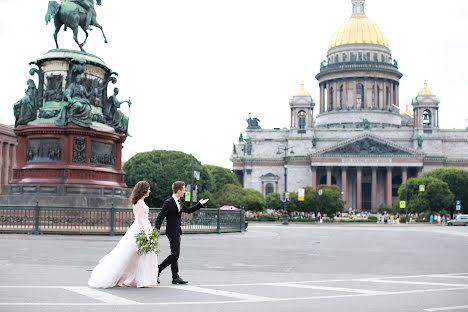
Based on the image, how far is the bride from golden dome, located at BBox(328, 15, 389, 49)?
421 feet

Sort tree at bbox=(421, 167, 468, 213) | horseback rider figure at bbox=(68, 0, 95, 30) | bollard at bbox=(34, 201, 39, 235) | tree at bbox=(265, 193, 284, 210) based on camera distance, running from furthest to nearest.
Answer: tree at bbox=(421, 167, 468, 213) → tree at bbox=(265, 193, 284, 210) → horseback rider figure at bbox=(68, 0, 95, 30) → bollard at bbox=(34, 201, 39, 235)

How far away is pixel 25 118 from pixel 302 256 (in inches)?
565

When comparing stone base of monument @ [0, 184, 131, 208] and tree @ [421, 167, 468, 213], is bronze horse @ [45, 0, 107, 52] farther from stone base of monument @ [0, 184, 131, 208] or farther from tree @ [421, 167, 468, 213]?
tree @ [421, 167, 468, 213]

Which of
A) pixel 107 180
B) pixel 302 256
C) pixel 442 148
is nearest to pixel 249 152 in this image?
pixel 442 148

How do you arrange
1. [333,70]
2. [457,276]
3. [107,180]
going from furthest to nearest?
[333,70], [107,180], [457,276]

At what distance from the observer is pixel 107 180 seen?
28.9 metres

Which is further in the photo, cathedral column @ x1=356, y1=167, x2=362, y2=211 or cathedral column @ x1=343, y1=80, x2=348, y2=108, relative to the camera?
cathedral column @ x1=343, y1=80, x2=348, y2=108

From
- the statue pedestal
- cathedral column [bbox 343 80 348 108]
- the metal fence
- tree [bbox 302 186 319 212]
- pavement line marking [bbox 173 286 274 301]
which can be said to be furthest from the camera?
cathedral column [bbox 343 80 348 108]

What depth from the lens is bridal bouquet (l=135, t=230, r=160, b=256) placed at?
36.8ft

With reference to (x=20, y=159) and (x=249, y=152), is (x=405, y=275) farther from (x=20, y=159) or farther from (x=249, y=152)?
(x=249, y=152)

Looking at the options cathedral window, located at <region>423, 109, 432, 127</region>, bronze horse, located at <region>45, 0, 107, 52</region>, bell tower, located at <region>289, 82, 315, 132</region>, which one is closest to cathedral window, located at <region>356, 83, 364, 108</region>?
bell tower, located at <region>289, 82, 315, 132</region>

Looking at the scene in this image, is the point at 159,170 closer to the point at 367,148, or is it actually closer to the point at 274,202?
the point at 274,202

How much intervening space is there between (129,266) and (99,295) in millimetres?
1172

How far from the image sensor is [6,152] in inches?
3406
